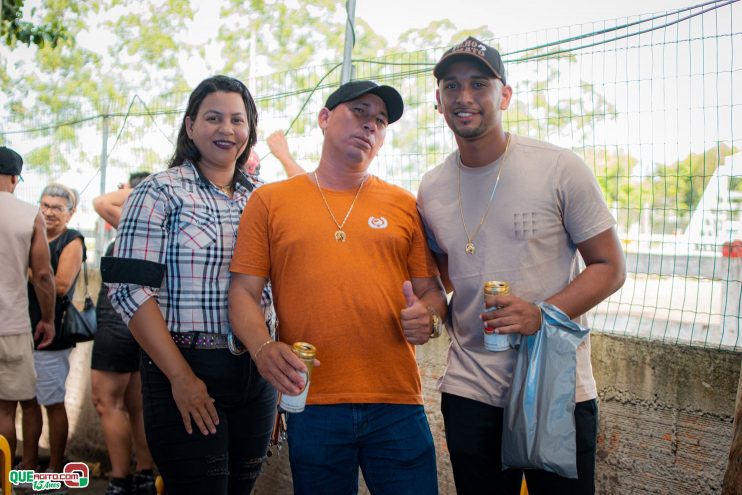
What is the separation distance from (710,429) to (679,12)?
82.0 inches

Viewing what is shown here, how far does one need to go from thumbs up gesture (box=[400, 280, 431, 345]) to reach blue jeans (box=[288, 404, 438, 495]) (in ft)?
0.90

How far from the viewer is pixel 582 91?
3.73m

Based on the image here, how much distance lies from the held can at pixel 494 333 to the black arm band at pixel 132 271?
1.19 m

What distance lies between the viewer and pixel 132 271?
8.06 feet

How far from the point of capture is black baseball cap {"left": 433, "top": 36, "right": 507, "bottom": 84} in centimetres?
252

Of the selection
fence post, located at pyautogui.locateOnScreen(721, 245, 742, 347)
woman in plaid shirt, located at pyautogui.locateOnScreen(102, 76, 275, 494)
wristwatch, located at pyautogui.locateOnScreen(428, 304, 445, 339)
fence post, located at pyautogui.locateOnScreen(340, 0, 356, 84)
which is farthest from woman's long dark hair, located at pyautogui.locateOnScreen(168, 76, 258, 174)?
fence post, located at pyautogui.locateOnScreen(721, 245, 742, 347)

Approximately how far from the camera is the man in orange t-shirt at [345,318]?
2.42 m

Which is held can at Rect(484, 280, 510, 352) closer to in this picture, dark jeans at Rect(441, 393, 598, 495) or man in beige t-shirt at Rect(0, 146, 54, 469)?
dark jeans at Rect(441, 393, 598, 495)

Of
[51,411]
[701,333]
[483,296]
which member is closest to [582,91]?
[701,333]

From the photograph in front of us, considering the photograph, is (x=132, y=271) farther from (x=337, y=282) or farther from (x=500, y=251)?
(x=500, y=251)

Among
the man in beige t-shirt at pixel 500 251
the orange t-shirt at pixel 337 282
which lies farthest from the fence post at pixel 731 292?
the orange t-shirt at pixel 337 282

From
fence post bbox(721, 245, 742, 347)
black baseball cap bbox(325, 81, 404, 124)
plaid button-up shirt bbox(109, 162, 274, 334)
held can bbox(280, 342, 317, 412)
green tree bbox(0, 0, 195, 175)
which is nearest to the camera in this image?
held can bbox(280, 342, 317, 412)

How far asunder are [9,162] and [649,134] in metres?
4.23

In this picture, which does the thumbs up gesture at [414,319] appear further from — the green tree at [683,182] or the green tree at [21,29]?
the green tree at [21,29]
